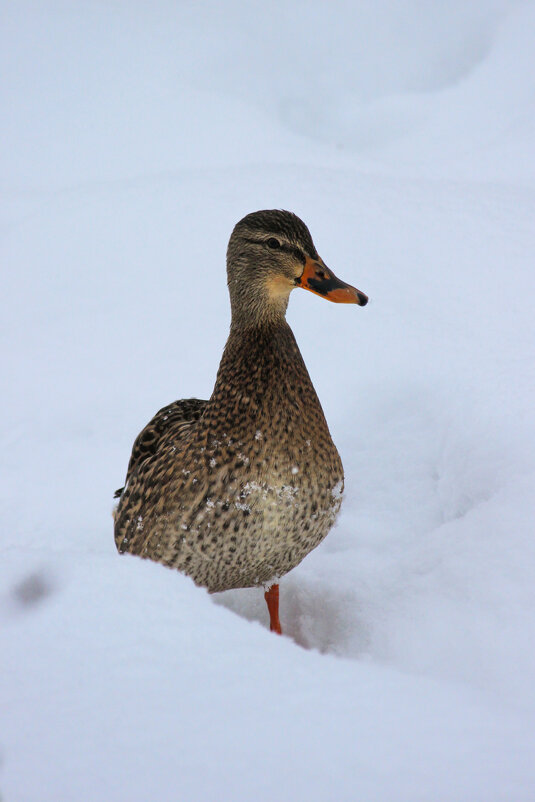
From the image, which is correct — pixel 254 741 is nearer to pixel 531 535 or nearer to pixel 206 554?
pixel 206 554

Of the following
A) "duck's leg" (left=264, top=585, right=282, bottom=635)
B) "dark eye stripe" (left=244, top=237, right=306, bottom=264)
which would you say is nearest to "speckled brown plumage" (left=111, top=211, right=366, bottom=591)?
"dark eye stripe" (left=244, top=237, right=306, bottom=264)

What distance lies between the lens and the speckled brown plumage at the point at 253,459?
2.24 meters

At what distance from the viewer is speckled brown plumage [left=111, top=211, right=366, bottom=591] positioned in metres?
2.24

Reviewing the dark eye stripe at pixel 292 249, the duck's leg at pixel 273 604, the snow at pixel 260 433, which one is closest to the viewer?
the snow at pixel 260 433

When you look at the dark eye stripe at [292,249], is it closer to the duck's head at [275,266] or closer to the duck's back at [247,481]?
the duck's head at [275,266]

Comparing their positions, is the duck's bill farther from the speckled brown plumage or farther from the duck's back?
the duck's back

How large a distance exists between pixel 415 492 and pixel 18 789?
2.27 meters

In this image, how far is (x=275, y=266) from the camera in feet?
7.65

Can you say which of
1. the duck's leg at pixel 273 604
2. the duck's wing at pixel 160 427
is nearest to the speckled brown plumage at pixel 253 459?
the duck's leg at pixel 273 604

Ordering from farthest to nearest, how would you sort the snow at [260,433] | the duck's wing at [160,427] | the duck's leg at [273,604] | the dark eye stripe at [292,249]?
1. the duck's wing at [160,427]
2. the duck's leg at [273,604]
3. the dark eye stripe at [292,249]
4. the snow at [260,433]

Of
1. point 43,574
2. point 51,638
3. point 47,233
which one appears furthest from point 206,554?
point 47,233

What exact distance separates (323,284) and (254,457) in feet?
1.81

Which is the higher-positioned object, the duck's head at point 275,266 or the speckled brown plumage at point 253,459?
the duck's head at point 275,266

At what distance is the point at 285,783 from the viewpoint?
1.08 metres
